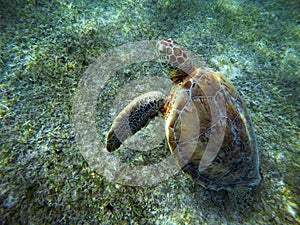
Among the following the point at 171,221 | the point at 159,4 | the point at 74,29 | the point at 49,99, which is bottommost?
the point at 171,221

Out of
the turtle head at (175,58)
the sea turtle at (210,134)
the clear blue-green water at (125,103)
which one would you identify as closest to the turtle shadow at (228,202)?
the clear blue-green water at (125,103)

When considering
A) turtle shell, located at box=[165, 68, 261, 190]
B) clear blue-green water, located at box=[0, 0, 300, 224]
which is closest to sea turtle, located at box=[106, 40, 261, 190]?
turtle shell, located at box=[165, 68, 261, 190]

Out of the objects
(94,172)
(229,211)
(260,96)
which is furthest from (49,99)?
(260,96)

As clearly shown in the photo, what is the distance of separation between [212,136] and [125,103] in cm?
119

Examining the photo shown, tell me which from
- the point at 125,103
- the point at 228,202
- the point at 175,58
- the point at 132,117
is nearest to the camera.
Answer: the point at 228,202

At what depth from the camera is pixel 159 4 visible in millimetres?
3158

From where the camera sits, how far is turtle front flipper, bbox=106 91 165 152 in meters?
1.75

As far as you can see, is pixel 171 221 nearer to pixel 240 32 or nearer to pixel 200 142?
pixel 200 142

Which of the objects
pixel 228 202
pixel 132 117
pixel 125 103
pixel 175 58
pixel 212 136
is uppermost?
pixel 175 58

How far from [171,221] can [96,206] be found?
682mm

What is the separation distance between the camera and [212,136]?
1.50 m

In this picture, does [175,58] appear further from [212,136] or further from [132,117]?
[212,136]

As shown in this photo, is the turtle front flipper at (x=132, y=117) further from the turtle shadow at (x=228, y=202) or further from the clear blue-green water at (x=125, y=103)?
the turtle shadow at (x=228, y=202)

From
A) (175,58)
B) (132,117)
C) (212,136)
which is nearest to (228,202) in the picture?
(212,136)
